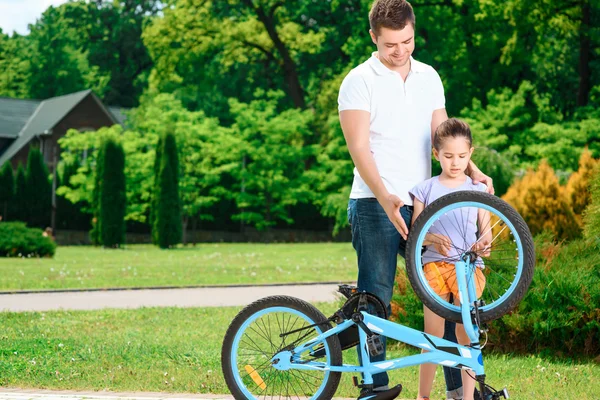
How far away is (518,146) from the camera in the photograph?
106 ft

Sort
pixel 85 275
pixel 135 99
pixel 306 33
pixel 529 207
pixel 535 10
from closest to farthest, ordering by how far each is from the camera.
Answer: pixel 529 207
pixel 85 275
pixel 535 10
pixel 306 33
pixel 135 99

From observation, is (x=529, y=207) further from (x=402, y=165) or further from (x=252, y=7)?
(x=252, y=7)

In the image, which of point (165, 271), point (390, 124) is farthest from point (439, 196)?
point (165, 271)

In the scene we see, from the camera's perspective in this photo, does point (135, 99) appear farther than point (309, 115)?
Yes

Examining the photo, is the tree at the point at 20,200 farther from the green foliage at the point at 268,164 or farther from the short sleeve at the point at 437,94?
the short sleeve at the point at 437,94

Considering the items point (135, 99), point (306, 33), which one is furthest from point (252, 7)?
point (135, 99)

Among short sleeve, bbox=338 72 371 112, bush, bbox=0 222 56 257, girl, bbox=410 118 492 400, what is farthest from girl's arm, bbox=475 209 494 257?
bush, bbox=0 222 56 257

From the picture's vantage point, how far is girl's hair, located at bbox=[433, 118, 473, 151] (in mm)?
4402

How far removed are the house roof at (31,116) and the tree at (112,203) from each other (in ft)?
59.3

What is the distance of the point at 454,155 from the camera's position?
14.5 feet

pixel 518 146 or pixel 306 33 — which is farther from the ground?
pixel 306 33

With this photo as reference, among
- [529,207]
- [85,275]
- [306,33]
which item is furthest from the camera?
[306,33]

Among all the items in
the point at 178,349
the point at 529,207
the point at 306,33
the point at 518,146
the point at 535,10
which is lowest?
the point at 178,349

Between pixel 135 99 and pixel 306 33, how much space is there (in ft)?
69.2
